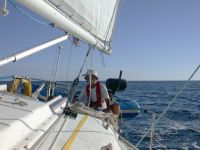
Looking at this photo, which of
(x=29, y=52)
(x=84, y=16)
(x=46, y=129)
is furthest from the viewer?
(x=84, y=16)

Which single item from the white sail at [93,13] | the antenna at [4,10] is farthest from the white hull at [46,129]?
the white sail at [93,13]

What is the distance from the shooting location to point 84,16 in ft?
12.6

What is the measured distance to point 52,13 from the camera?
305 cm

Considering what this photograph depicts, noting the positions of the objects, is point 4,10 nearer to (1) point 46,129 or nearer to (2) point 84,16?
(1) point 46,129

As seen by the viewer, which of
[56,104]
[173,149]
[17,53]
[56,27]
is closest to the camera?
[17,53]

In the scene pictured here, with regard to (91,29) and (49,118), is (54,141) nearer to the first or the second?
(49,118)

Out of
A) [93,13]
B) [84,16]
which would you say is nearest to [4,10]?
[84,16]

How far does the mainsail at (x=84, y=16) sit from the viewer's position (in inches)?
117

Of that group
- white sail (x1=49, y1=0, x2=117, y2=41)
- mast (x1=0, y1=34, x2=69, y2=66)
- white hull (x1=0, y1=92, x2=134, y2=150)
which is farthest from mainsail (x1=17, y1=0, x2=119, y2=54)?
white hull (x1=0, y1=92, x2=134, y2=150)

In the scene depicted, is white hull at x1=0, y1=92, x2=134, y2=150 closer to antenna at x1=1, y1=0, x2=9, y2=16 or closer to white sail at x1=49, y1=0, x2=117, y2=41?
antenna at x1=1, y1=0, x2=9, y2=16

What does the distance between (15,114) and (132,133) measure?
28.1ft

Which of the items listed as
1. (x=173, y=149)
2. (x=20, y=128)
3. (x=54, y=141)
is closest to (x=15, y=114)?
(x=20, y=128)

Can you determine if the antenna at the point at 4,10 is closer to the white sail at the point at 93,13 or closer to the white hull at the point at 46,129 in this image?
the white sail at the point at 93,13

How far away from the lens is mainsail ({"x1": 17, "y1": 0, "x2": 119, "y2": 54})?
117 inches
